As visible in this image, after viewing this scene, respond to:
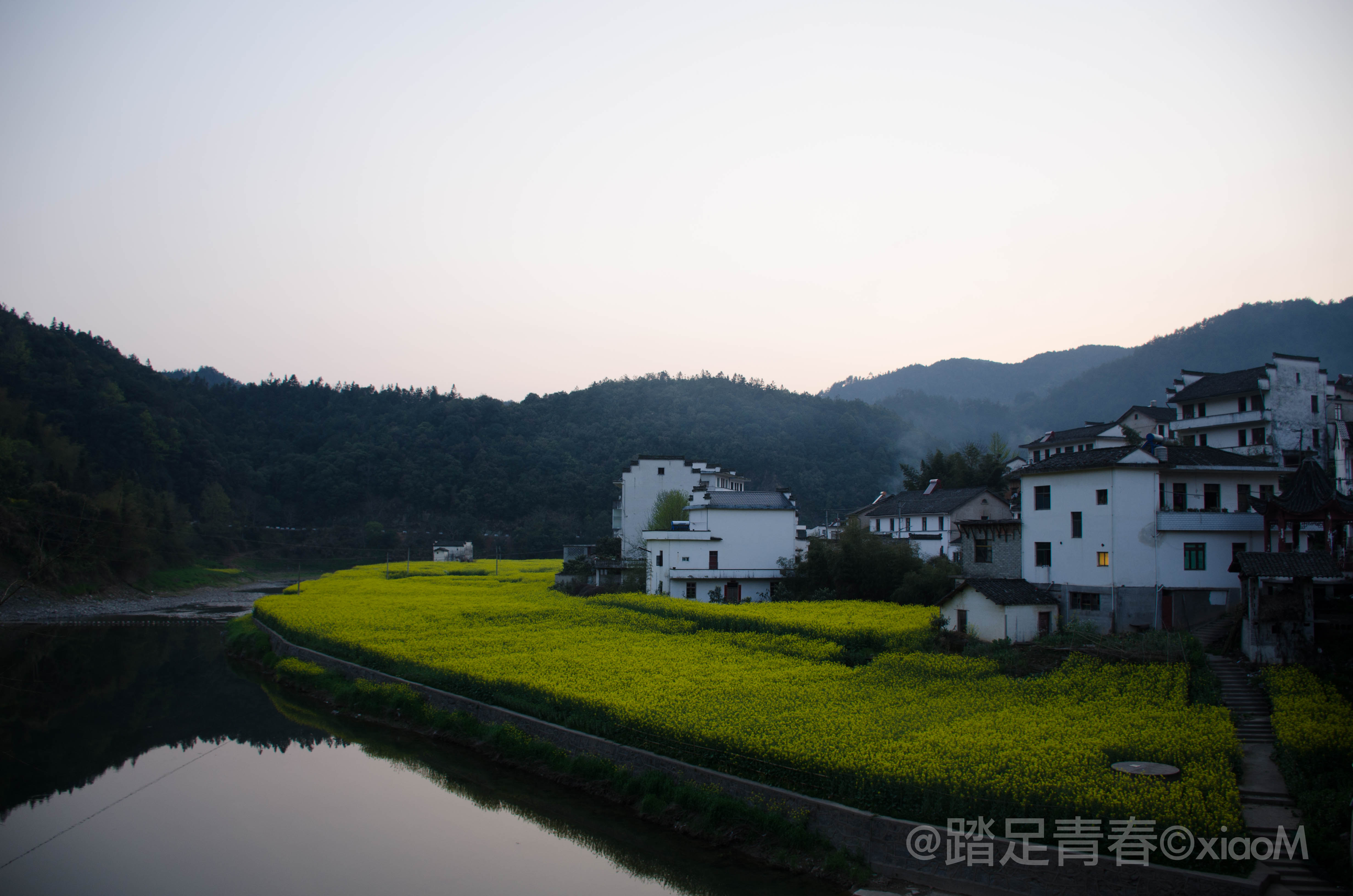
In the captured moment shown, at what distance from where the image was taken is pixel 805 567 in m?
40.6

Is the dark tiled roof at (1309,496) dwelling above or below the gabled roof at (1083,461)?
below

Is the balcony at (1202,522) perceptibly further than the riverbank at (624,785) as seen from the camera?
Yes

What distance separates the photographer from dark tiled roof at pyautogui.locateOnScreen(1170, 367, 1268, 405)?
1443 inches

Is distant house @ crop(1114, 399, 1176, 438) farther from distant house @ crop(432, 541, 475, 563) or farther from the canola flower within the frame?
distant house @ crop(432, 541, 475, 563)

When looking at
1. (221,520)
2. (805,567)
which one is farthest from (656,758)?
(221,520)

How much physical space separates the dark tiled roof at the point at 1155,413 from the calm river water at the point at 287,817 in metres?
37.3

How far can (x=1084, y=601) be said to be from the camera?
86.7ft

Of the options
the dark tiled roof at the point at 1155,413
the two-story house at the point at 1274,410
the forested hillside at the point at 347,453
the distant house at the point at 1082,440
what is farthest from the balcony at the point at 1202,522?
the forested hillside at the point at 347,453

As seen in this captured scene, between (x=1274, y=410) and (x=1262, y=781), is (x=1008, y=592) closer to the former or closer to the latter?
(x=1262, y=781)

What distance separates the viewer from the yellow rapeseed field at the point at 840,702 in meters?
14.0

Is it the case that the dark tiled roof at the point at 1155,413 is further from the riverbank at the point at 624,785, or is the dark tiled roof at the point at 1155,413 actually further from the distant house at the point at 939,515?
the riverbank at the point at 624,785

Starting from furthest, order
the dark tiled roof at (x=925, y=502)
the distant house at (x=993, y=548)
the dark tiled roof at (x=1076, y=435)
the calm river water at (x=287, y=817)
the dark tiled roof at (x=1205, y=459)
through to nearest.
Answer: the dark tiled roof at (x=1076, y=435) < the dark tiled roof at (x=925, y=502) < the distant house at (x=993, y=548) < the dark tiled roof at (x=1205, y=459) < the calm river water at (x=287, y=817)

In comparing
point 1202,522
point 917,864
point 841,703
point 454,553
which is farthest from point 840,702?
point 454,553

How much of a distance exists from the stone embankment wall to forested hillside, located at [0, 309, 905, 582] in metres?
51.4
